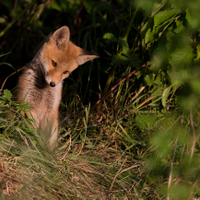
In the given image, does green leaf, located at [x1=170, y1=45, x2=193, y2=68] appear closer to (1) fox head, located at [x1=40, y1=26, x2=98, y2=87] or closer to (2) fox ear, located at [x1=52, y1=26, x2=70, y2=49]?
(1) fox head, located at [x1=40, y1=26, x2=98, y2=87]

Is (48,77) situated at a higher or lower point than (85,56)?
lower

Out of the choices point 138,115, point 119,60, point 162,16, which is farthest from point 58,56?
point 162,16

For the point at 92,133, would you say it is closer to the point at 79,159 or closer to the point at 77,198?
the point at 79,159

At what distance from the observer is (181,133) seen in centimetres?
233

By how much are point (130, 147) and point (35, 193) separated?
1281 mm

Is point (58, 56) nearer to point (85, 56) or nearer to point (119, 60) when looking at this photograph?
point (85, 56)

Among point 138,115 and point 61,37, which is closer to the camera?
point 61,37

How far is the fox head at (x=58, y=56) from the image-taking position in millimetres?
3051

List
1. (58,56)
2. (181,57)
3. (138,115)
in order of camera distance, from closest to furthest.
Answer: (181,57)
(58,56)
(138,115)

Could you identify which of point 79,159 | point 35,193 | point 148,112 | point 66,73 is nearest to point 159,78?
point 148,112

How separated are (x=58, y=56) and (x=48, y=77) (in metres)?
→ 0.31

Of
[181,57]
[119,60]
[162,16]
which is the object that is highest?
[162,16]

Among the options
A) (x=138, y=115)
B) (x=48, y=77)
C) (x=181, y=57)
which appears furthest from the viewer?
(x=138, y=115)

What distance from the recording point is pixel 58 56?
316 centimetres
